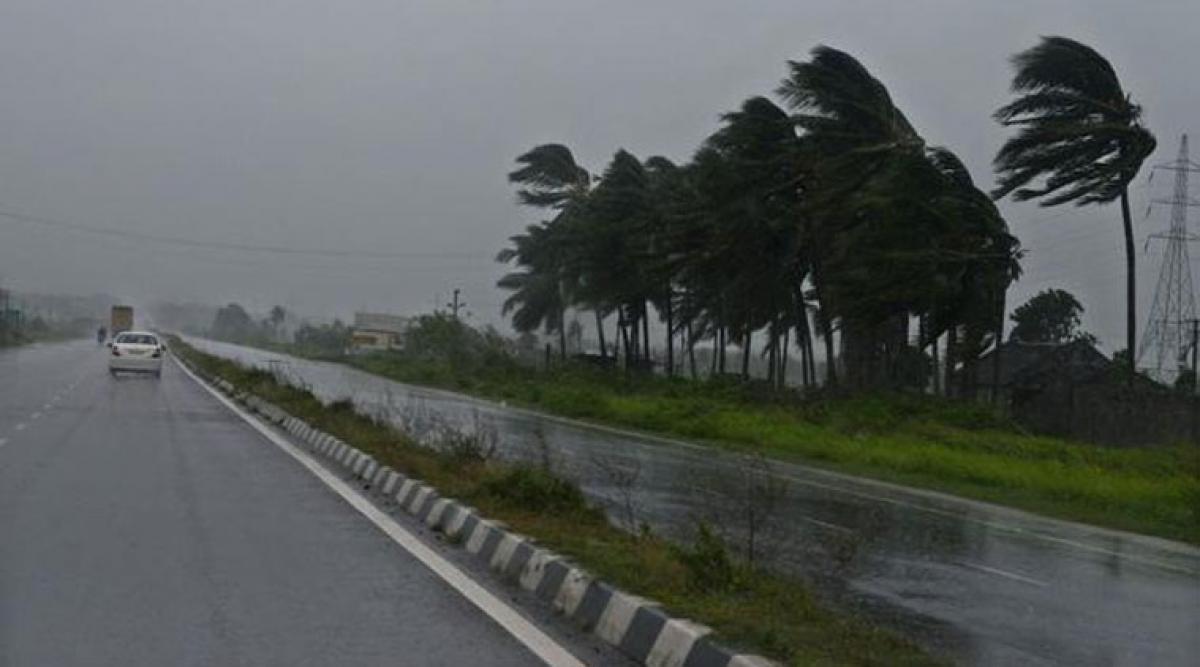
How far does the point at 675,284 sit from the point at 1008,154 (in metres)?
29.7

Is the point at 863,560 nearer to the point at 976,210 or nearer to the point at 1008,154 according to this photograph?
the point at 1008,154

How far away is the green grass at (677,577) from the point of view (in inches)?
286

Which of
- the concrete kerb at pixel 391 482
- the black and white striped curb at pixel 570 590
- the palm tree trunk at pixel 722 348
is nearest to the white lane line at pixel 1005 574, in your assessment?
the black and white striped curb at pixel 570 590

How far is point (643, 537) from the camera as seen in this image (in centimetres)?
1114

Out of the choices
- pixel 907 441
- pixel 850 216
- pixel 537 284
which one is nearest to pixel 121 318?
pixel 537 284

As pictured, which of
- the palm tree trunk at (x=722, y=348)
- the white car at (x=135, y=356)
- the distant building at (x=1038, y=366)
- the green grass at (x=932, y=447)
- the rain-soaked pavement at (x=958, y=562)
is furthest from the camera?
the palm tree trunk at (x=722, y=348)

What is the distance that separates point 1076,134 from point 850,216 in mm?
10805

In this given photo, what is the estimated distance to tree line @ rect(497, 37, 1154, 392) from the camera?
3181 centimetres

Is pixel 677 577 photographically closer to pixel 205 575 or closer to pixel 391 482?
pixel 205 575

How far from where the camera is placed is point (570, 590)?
902cm

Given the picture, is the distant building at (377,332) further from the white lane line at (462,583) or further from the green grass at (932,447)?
the white lane line at (462,583)

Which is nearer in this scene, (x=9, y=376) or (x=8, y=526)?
(x=8, y=526)

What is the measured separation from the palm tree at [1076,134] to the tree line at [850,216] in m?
0.03

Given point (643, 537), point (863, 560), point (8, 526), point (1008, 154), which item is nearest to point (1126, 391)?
point (1008, 154)
